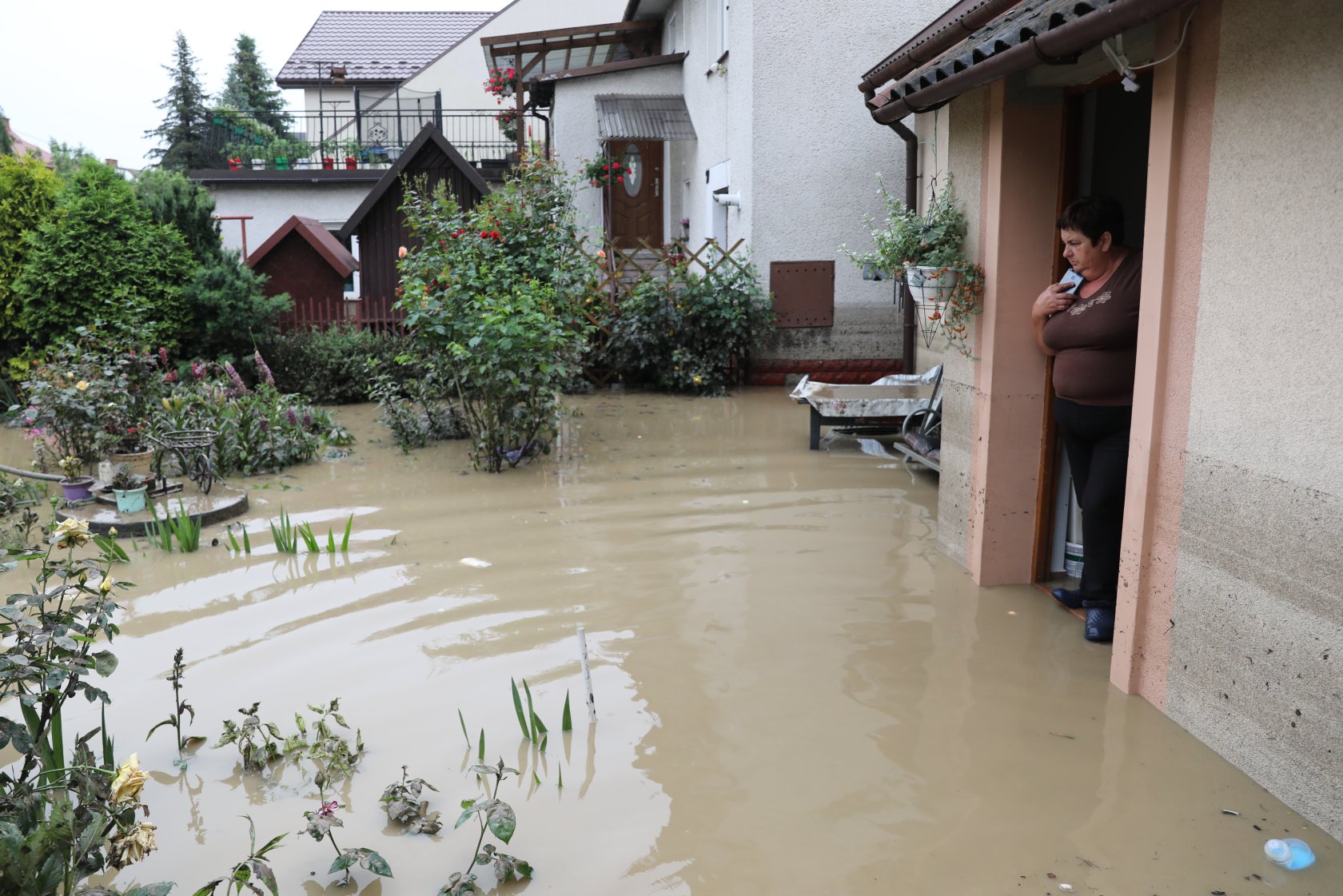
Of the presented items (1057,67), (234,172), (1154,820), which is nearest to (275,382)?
(1057,67)

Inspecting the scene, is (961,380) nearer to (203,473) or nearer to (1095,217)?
(1095,217)

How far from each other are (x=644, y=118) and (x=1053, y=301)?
45.4 feet

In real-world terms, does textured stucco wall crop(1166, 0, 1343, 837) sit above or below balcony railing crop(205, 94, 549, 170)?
below

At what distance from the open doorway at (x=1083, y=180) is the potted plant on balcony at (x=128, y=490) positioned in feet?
19.6

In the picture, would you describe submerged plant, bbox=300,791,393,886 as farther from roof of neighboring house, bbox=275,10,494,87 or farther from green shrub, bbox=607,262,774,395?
roof of neighboring house, bbox=275,10,494,87

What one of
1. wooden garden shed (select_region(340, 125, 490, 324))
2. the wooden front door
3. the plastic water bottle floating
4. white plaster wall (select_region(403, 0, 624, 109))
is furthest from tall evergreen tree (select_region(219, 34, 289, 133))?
the plastic water bottle floating

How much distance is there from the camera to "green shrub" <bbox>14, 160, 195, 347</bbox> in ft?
37.8

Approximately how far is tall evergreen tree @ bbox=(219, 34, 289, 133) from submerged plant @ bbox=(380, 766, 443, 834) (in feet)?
143

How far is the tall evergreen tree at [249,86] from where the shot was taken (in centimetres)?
4325

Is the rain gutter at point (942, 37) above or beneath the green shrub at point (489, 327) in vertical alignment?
above

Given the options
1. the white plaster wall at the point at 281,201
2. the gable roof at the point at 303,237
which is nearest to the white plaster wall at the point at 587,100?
the gable roof at the point at 303,237

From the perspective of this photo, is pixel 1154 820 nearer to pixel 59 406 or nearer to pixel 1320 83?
pixel 1320 83

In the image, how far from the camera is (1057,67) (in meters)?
5.19

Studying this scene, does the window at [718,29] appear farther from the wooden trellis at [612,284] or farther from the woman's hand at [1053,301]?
the woman's hand at [1053,301]
